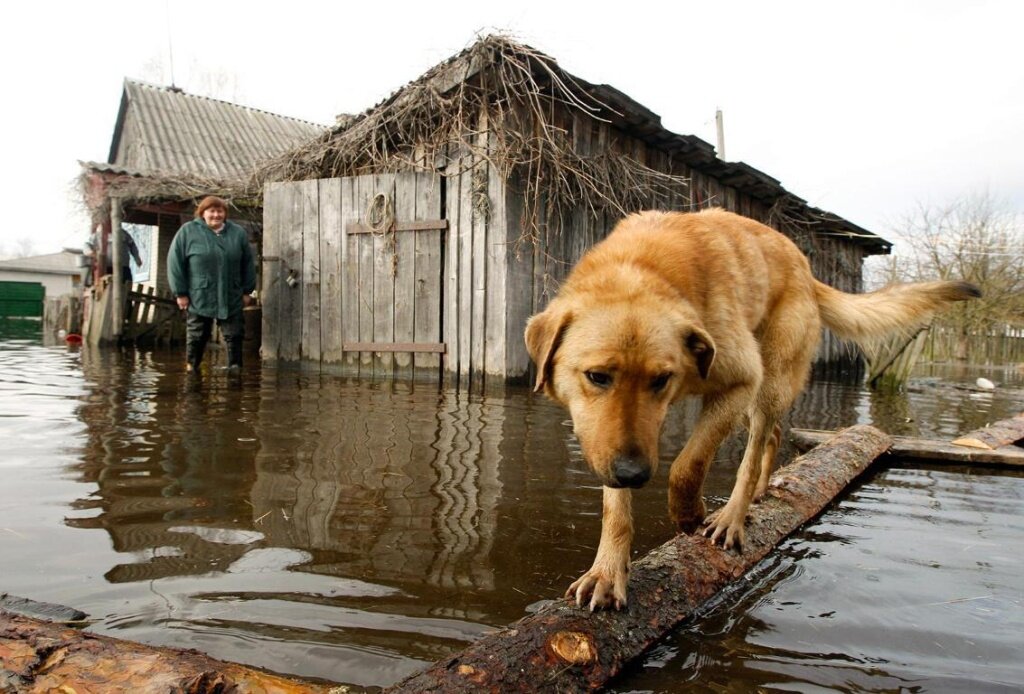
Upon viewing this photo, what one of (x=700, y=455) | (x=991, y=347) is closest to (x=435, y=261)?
(x=700, y=455)

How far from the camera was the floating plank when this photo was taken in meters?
5.24

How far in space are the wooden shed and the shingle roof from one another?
673 cm

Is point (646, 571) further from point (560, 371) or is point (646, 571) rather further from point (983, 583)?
point (983, 583)

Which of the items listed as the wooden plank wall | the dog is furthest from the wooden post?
the dog

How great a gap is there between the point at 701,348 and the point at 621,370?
0.43m

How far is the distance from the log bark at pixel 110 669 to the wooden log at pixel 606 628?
0.37 metres

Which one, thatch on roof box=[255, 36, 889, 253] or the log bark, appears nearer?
the log bark

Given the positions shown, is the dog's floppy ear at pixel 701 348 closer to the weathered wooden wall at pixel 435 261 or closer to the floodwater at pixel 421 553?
the floodwater at pixel 421 553

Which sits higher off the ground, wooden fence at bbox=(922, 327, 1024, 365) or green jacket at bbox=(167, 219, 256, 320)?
green jacket at bbox=(167, 219, 256, 320)

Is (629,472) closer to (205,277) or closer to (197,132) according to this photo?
(205,277)

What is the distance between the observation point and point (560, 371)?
111 inches

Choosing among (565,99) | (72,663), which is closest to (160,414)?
Result: (72,663)

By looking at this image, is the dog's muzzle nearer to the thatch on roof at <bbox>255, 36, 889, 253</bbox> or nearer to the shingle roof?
the thatch on roof at <bbox>255, 36, 889, 253</bbox>

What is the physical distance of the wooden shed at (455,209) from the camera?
8539 mm
